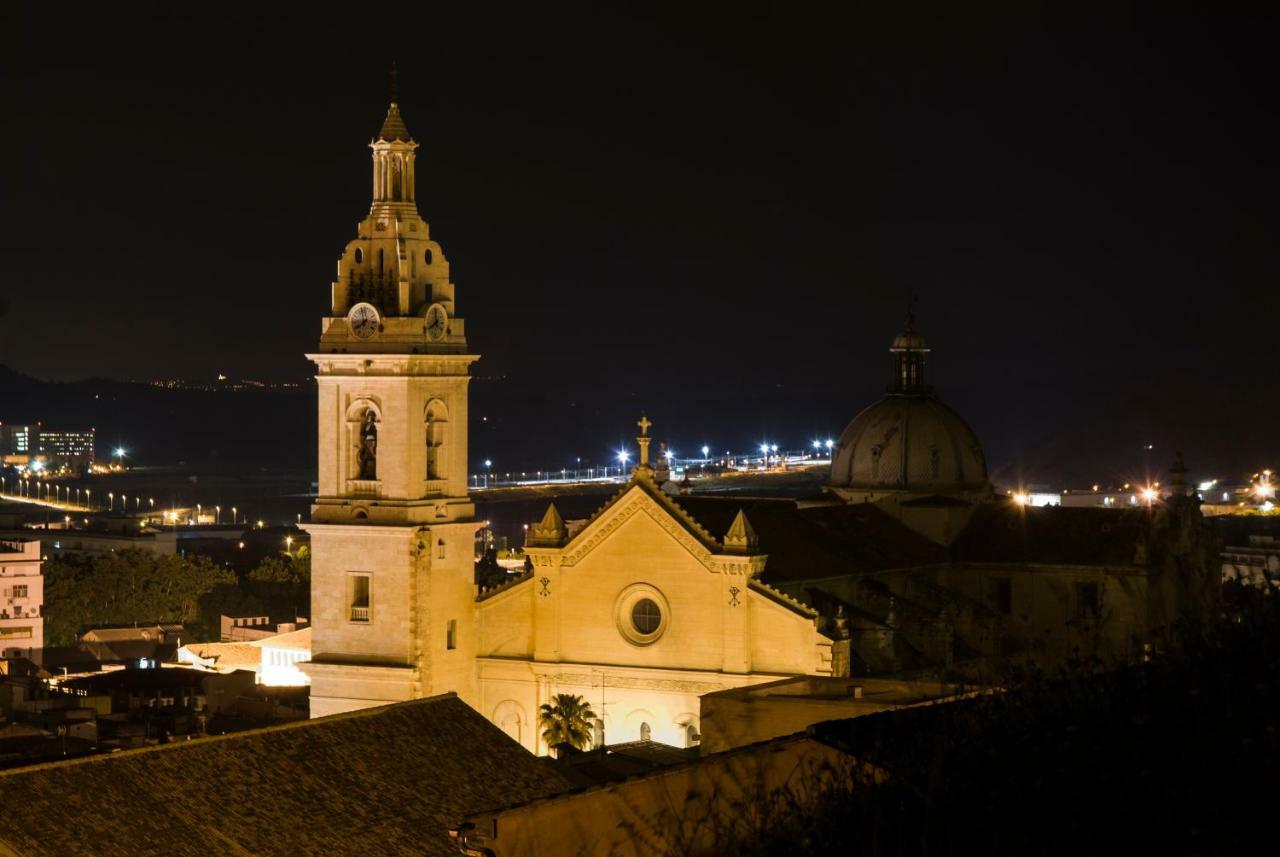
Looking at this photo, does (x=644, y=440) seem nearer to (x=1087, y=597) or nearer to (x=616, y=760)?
(x=616, y=760)

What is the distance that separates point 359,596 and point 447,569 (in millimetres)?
2160

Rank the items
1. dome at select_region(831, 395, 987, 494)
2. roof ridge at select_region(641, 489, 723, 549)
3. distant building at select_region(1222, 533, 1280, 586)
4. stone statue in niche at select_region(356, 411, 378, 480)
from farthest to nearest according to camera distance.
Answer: distant building at select_region(1222, 533, 1280, 586) → dome at select_region(831, 395, 987, 494) → stone statue in niche at select_region(356, 411, 378, 480) → roof ridge at select_region(641, 489, 723, 549)

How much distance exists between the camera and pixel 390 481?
62.3 meters

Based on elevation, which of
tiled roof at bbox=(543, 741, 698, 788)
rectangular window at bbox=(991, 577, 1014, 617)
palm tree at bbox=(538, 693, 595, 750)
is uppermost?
rectangular window at bbox=(991, 577, 1014, 617)

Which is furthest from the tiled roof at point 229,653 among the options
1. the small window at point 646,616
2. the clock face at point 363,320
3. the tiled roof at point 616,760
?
the tiled roof at point 616,760

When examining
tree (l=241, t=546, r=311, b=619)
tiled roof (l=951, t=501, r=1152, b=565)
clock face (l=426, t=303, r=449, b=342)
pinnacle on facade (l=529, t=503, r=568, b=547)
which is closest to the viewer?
clock face (l=426, t=303, r=449, b=342)

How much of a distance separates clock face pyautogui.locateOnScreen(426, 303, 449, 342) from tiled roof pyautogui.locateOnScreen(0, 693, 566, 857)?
18.1 metres

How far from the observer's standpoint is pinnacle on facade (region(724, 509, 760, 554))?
199 feet

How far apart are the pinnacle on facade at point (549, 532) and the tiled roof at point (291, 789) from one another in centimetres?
1759

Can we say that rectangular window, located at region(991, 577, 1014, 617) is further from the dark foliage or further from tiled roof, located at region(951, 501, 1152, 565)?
the dark foliage

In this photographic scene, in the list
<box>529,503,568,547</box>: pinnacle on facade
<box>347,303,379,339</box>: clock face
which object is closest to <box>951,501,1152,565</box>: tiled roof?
<box>529,503,568,547</box>: pinnacle on facade

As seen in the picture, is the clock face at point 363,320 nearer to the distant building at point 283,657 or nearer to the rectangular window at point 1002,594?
the rectangular window at point 1002,594

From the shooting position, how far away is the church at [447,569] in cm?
6153

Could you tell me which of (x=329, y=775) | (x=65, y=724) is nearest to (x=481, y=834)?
(x=329, y=775)
